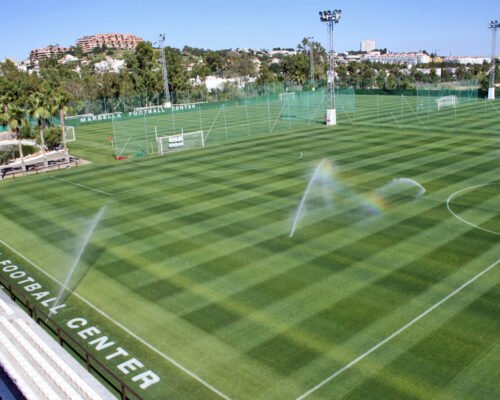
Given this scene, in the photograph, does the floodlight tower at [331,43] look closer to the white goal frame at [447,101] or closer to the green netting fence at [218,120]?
the green netting fence at [218,120]

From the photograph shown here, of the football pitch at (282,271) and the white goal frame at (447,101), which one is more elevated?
the white goal frame at (447,101)

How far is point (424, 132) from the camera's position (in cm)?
5497

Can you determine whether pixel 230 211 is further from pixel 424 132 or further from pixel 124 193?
A: pixel 424 132

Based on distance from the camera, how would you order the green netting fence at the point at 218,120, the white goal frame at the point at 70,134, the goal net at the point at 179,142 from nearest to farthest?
the goal net at the point at 179,142 < the green netting fence at the point at 218,120 < the white goal frame at the point at 70,134

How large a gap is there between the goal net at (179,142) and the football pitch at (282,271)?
1046 centimetres

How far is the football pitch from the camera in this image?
1481 centimetres

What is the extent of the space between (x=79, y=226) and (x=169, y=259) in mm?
8362

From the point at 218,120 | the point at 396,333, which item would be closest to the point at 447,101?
the point at 218,120

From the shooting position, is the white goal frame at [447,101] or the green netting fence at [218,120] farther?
the white goal frame at [447,101]

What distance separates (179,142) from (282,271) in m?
34.5

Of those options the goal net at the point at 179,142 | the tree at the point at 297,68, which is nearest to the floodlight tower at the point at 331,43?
the goal net at the point at 179,142

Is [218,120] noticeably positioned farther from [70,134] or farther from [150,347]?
[150,347]

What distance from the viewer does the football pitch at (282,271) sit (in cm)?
1481

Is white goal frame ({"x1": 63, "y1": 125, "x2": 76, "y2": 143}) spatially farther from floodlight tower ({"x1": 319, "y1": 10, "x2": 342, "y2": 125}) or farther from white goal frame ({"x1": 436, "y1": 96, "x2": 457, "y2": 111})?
white goal frame ({"x1": 436, "y1": 96, "x2": 457, "y2": 111})
